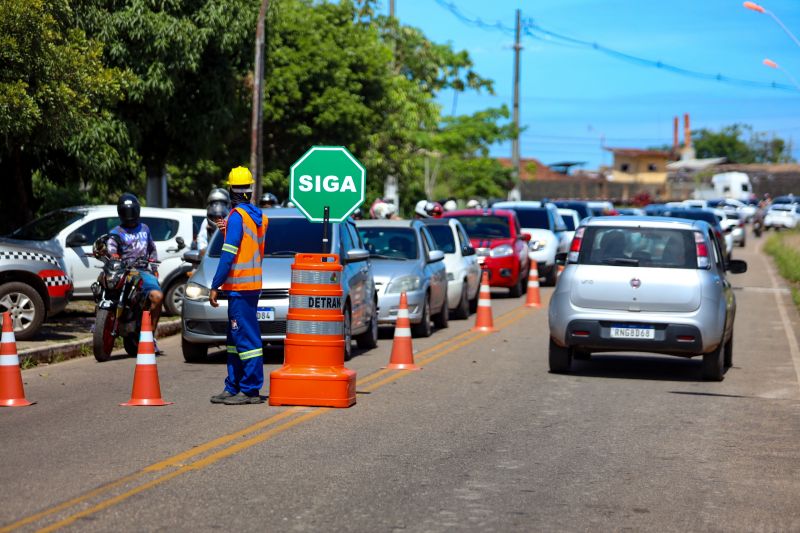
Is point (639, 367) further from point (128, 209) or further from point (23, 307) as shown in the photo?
point (23, 307)

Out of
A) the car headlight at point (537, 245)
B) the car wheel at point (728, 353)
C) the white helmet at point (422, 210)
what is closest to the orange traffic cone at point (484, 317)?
the car wheel at point (728, 353)

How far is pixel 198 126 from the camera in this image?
26.8 metres

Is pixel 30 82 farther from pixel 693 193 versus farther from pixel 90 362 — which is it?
pixel 693 193

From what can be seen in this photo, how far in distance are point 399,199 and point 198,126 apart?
1156 inches

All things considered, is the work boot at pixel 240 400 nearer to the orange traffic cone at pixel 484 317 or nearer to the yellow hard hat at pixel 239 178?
the yellow hard hat at pixel 239 178

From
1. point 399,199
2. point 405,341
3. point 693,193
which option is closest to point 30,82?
point 405,341

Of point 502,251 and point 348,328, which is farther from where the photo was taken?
point 502,251

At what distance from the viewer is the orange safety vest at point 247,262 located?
11.4 m

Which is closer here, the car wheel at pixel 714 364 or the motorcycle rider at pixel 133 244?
the car wheel at pixel 714 364

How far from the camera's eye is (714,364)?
14.2 m

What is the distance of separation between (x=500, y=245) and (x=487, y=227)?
844mm

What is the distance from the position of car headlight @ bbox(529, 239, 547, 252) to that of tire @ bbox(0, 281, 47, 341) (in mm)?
13536

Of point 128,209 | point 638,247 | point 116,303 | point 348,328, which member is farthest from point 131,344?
point 638,247

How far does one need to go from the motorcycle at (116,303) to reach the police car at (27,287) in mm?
→ 1428
